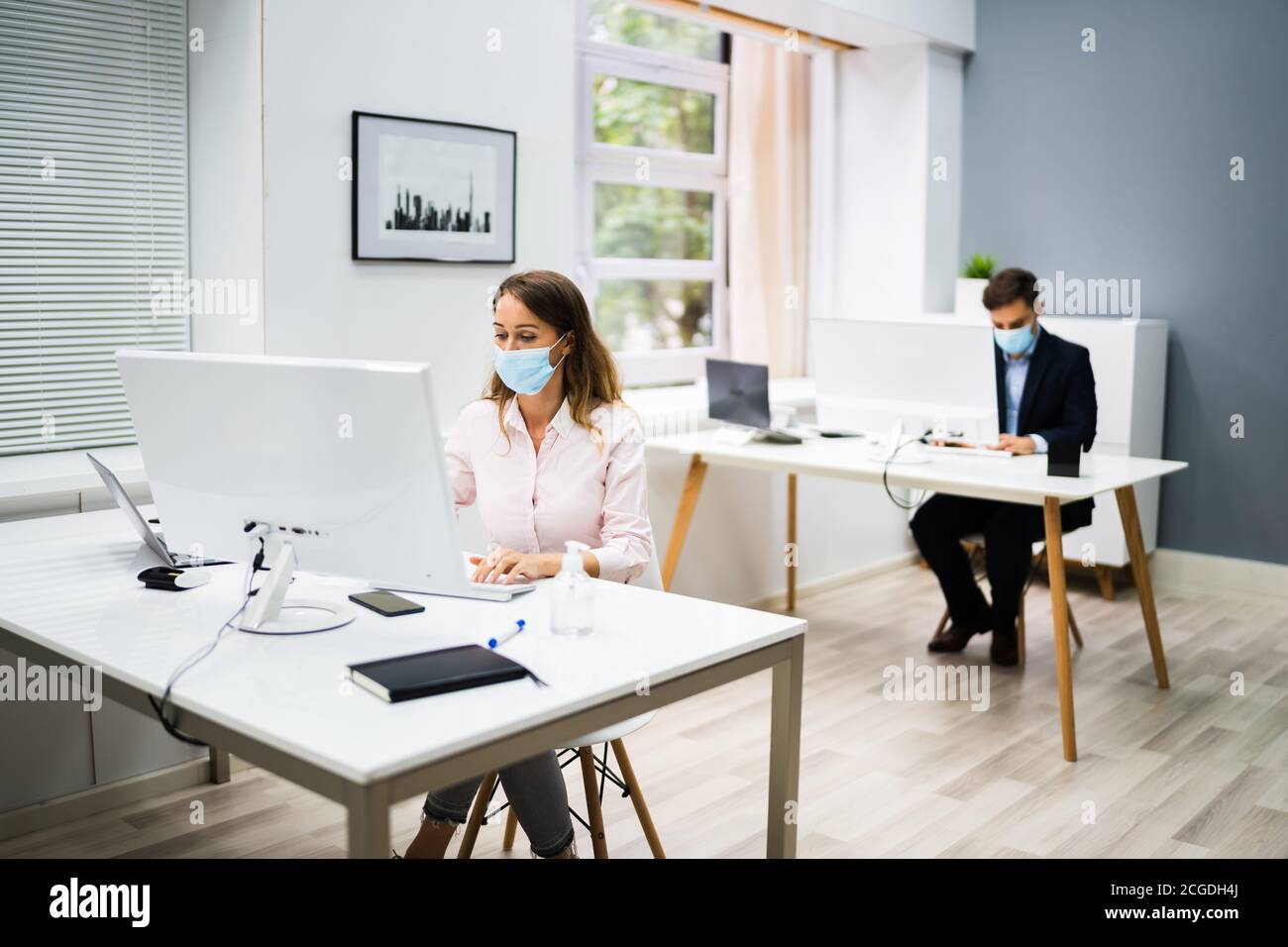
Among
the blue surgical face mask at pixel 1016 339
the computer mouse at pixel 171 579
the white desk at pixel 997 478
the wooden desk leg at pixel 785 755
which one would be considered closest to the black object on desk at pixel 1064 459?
the white desk at pixel 997 478

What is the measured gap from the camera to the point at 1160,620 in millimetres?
4535

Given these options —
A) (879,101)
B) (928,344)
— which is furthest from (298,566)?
(879,101)

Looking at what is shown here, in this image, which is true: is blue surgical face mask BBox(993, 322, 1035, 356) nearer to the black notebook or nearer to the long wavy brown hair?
the long wavy brown hair

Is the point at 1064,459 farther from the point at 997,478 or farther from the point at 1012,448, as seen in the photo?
the point at 1012,448

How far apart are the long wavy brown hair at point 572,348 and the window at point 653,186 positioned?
2272 millimetres

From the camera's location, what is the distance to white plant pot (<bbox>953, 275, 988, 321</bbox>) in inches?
200

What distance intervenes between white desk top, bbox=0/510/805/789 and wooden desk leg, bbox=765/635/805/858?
64 millimetres

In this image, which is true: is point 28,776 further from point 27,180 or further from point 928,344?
point 928,344

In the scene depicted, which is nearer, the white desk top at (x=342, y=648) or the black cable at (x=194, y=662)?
the white desk top at (x=342, y=648)

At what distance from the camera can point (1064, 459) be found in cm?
336

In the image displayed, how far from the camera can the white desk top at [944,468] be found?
325 cm

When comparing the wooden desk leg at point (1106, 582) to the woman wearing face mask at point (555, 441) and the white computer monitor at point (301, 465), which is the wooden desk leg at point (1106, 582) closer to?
the woman wearing face mask at point (555, 441)

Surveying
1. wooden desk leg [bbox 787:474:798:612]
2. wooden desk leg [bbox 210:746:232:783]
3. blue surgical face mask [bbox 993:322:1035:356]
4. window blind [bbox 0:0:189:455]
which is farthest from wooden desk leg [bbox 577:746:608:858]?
wooden desk leg [bbox 787:474:798:612]

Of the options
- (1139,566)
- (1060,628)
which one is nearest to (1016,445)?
(1139,566)
